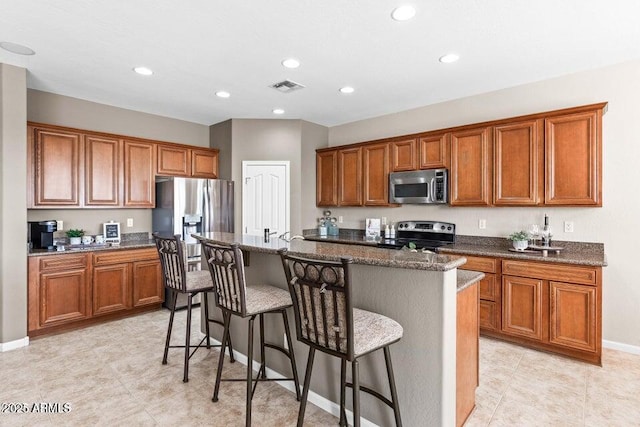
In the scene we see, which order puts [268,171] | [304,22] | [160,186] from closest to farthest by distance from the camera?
[304,22], [160,186], [268,171]

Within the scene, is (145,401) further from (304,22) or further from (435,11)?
(435,11)

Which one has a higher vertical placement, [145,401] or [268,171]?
[268,171]

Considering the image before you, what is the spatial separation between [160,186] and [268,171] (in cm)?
157

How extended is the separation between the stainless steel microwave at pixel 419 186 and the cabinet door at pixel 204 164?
2804mm

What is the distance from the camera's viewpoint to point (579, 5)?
232 cm

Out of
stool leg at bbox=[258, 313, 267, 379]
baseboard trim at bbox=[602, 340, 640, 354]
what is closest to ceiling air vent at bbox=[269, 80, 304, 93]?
stool leg at bbox=[258, 313, 267, 379]

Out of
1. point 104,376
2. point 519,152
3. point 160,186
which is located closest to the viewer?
point 104,376

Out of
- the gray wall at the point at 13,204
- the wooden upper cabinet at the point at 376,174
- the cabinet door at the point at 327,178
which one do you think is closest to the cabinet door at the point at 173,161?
the gray wall at the point at 13,204

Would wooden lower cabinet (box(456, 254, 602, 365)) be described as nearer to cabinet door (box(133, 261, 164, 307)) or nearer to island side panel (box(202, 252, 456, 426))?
island side panel (box(202, 252, 456, 426))

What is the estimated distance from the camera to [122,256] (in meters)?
4.10

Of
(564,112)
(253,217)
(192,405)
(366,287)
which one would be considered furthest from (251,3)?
(253,217)

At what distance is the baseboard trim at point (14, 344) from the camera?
319 centimetres

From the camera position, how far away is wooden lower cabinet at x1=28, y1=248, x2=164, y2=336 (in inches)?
137

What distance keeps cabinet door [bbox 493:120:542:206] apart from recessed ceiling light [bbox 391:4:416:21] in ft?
6.12
